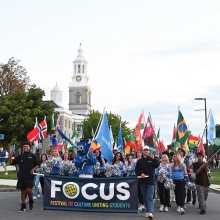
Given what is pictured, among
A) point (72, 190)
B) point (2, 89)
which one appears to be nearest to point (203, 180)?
point (72, 190)

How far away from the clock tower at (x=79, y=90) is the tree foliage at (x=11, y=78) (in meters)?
87.2

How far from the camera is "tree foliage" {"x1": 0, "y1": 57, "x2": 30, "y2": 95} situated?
5431 cm

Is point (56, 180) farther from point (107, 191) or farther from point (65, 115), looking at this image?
point (65, 115)

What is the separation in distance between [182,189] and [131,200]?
192cm

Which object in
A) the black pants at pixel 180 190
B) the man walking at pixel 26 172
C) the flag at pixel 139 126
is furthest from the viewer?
the flag at pixel 139 126

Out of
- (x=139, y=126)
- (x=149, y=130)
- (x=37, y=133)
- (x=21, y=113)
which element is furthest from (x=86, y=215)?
(x=21, y=113)

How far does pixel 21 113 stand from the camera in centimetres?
4441

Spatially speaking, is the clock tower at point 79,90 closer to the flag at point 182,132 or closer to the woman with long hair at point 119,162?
the flag at point 182,132

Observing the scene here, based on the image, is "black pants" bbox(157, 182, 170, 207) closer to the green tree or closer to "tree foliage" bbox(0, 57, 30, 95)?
the green tree

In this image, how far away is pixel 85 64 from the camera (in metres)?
150

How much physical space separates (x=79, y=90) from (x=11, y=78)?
301 ft

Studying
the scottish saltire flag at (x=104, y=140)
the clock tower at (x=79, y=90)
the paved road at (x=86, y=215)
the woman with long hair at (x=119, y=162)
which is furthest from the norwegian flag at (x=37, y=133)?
the clock tower at (x=79, y=90)

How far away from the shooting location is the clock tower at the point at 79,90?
5704 inches

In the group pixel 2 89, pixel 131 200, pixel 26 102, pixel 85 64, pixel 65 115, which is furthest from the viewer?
pixel 85 64
